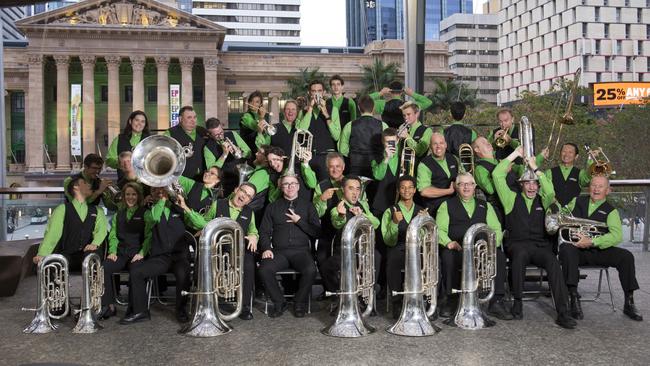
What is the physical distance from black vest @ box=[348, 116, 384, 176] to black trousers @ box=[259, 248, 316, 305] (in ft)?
4.42

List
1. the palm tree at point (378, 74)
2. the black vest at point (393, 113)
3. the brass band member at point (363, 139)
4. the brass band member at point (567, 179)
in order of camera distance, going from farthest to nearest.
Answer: the palm tree at point (378, 74) → the black vest at point (393, 113) → the brass band member at point (363, 139) → the brass band member at point (567, 179)

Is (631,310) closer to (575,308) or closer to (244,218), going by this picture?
(575,308)

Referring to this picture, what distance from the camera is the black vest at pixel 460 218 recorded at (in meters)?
5.64

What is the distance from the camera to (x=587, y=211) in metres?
5.86

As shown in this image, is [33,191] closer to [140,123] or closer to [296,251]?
[140,123]

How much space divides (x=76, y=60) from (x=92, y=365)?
5652cm

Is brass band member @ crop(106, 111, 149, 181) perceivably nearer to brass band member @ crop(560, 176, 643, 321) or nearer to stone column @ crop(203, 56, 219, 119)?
brass band member @ crop(560, 176, 643, 321)

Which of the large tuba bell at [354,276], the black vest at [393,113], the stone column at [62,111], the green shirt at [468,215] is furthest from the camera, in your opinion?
the stone column at [62,111]

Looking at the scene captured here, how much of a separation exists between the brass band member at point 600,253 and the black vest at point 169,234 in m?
3.26

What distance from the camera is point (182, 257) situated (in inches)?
221

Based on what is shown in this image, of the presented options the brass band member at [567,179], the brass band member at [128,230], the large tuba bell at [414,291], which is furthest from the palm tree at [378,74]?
the large tuba bell at [414,291]

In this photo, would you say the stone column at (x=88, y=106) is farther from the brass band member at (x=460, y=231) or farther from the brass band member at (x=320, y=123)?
the brass band member at (x=460, y=231)

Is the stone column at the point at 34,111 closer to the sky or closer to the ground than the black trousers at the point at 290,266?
closer to the sky

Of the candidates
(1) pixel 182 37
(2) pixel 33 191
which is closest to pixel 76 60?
(1) pixel 182 37
